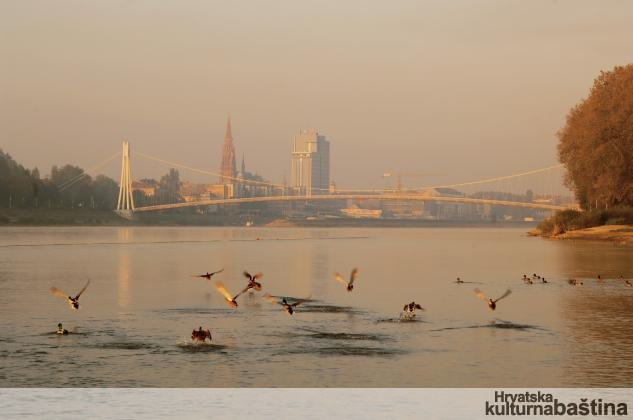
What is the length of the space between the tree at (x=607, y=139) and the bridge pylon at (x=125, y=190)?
98.4 m

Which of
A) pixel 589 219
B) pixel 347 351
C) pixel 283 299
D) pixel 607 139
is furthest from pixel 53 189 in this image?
pixel 347 351

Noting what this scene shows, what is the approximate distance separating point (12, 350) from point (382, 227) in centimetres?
17059

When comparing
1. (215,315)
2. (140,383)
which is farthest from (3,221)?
(140,383)

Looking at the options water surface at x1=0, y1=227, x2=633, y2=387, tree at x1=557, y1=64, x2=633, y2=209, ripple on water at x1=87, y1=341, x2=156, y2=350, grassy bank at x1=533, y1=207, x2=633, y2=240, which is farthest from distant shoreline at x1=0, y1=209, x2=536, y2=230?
ripple on water at x1=87, y1=341, x2=156, y2=350

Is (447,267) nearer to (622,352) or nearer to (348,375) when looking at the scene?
(622,352)

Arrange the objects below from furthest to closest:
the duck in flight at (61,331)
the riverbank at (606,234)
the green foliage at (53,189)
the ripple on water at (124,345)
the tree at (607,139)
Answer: the green foliage at (53,189) → the riverbank at (606,234) → the tree at (607,139) → the duck in flight at (61,331) → the ripple on water at (124,345)

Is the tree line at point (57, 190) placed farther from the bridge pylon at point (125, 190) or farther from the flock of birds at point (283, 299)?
the flock of birds at point (283, 299)

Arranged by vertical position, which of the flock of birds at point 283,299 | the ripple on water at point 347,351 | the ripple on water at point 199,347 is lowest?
the ripple on water at point 347,351

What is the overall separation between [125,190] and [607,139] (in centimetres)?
11362

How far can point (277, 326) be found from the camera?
2003 cm

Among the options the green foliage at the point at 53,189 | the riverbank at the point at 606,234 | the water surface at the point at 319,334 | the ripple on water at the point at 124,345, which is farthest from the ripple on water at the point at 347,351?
the green foliage at the point at 53,189

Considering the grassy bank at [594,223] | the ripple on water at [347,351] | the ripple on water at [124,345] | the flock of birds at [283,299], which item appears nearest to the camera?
the ripple on water at [347,351]

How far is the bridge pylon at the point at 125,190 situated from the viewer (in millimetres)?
162462
